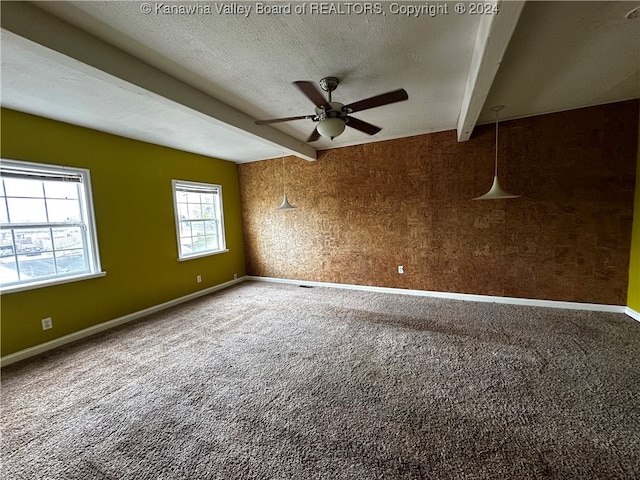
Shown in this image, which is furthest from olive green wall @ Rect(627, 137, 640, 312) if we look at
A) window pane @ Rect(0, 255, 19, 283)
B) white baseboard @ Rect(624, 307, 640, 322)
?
window pane @ Rect(0, 255, 19, 283)

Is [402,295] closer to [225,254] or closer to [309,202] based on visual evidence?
[309,202]

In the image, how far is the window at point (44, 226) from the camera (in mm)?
2697

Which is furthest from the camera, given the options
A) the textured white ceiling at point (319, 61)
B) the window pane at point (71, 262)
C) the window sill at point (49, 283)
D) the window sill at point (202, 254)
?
the window sill at point (202, 254)

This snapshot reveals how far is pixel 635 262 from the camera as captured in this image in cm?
308

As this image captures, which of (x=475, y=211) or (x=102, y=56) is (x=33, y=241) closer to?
(x=102, y=56)

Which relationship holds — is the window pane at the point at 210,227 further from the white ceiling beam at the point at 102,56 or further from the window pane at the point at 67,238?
the white ceiling beam at the point at 102,56

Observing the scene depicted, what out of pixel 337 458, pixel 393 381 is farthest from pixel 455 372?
pixel 337 458

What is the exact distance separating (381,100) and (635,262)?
3.59m

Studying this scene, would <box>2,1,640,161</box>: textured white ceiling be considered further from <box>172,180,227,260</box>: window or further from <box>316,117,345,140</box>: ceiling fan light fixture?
<box>172,180,227,260</box>: window

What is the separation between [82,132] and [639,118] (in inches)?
254

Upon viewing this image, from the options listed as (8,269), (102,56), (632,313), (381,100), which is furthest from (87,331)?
(632,313)

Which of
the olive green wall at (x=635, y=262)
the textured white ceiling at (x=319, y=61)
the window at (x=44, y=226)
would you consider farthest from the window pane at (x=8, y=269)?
the olive green wall at (x=635, y=262)

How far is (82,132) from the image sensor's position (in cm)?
319

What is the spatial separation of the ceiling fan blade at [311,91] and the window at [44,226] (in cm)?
300
